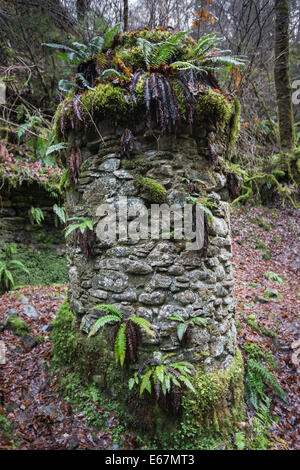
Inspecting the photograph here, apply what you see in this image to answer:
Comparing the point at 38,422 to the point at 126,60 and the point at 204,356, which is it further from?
the point at 126,60

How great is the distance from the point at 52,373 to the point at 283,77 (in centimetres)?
1037

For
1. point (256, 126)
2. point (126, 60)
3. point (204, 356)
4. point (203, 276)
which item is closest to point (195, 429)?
point (204, 356)

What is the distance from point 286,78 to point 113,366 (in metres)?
9.90

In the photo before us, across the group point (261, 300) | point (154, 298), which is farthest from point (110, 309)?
point (261, 300)

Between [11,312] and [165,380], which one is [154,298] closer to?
[165,380]

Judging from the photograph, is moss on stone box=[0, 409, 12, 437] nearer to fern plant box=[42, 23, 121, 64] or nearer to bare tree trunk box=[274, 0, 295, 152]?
fern plant box=[42, 23, 121, 64]

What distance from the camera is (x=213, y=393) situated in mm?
3025

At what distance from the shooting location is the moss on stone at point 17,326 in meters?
4.26

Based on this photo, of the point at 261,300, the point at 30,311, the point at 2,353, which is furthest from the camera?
the point at 261,300

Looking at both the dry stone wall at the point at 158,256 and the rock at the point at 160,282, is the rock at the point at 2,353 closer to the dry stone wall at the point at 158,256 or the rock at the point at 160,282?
the dry stone wall at the point at 158,256

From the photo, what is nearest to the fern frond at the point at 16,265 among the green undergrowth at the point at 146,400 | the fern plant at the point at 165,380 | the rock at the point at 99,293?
the green undergrowth at the point at 146,400

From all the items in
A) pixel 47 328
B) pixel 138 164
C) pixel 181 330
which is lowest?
pixel 47 328

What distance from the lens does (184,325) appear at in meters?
2.99

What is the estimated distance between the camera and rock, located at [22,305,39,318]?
4.83 meters
